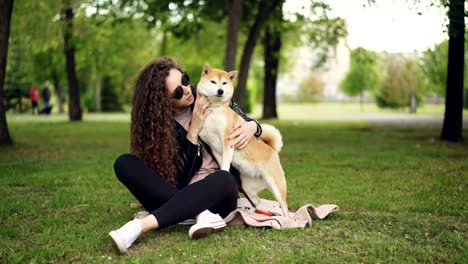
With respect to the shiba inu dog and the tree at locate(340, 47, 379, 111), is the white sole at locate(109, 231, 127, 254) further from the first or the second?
the tree at locate(340, 47, 379, 111)

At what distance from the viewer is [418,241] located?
13.5 ft

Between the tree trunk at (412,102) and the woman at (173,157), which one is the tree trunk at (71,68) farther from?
the tree trunk at (412,102)

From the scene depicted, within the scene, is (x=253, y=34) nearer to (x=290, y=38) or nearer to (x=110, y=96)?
(x=290, y=38)

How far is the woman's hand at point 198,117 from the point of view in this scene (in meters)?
4.70

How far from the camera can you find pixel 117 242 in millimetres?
3812

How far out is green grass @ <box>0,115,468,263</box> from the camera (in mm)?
3859

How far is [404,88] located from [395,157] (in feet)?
99.7

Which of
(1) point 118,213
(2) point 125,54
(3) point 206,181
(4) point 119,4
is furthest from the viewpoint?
(2) point 125,54

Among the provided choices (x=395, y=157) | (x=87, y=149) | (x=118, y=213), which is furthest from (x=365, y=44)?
(x=118, y=213)

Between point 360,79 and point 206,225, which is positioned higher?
point 360,79

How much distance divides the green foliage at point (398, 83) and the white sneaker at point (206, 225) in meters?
35.3

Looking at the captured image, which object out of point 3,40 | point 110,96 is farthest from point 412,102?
point 3,40

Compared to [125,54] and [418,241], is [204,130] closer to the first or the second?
[418,241]

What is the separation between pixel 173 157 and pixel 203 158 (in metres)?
0.36
